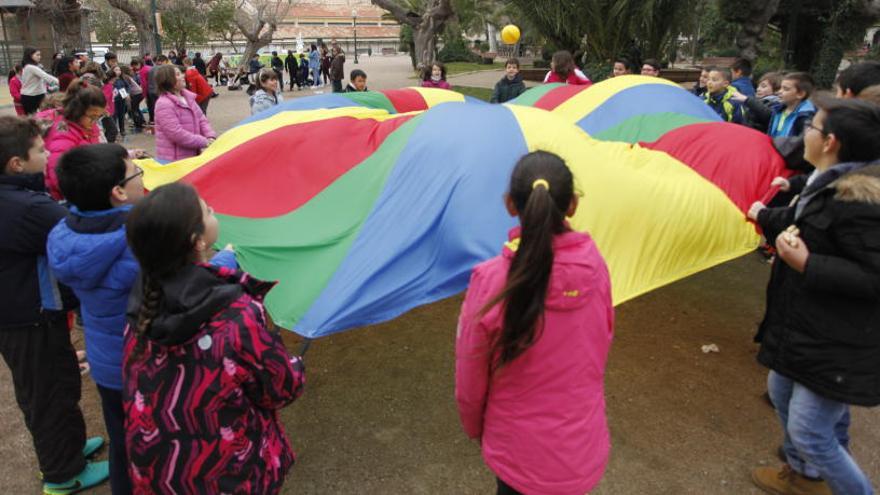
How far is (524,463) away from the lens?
1626 millimetres

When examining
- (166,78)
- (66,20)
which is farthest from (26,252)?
(66,20)

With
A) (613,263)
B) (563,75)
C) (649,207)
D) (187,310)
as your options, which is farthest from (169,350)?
(563,75)

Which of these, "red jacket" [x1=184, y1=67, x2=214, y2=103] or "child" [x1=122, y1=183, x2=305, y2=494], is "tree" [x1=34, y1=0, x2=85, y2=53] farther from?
"child" [x1=122, y1=183, x2=305, y2=494]

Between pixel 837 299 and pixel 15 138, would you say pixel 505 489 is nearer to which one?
pixel 837 299

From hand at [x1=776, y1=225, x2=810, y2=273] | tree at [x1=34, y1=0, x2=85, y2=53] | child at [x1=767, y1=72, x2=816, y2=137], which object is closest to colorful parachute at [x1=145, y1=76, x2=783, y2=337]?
child at [x1=767, y1=72, x2=816, y2=137]

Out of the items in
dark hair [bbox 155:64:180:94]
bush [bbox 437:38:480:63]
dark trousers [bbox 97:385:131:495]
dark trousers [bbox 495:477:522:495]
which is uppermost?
bush [bbox 437:38:480:63]

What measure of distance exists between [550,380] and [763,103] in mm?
3701

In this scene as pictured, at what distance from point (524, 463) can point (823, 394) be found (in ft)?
3.87

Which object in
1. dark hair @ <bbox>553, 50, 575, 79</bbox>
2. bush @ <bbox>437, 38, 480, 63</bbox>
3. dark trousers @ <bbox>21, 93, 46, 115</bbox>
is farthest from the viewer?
bush @ <bbox>437, 38, 480, 63</bbox>

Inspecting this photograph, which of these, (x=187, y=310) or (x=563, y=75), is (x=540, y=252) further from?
(x=563, y=75)

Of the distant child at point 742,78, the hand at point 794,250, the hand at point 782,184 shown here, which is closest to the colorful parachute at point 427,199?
the hand at point 782,184

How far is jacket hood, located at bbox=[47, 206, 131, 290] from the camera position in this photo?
1.88 metres

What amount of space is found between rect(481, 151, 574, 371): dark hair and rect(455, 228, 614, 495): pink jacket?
0.03m

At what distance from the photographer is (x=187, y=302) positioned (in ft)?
4.91
